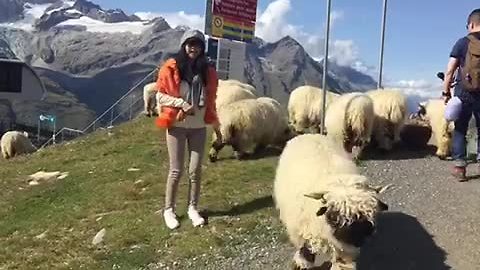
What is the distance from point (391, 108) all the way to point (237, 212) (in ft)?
17.6

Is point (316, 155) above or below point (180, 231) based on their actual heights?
above

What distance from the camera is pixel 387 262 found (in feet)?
23.8

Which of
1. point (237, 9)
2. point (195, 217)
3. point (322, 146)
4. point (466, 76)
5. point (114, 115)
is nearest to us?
point (322, 146)

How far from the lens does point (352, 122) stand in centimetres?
1245

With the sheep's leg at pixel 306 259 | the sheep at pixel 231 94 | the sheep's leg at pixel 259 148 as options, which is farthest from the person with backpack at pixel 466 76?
the sheep at pixel 231 94

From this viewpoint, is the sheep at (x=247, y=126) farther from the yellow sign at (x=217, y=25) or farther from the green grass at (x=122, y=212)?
the yellow sign at (x=217, y=25)

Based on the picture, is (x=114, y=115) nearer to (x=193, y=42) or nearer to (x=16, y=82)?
(x=193, y=42)

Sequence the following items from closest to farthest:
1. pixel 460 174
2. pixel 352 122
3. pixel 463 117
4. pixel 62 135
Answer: pixel 463 117 → pixel 460 174 → pixel 352 122 → pixel 62 135

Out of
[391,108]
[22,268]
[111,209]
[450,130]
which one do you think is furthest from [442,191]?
[22,268]

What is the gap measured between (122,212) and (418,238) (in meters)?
4.59

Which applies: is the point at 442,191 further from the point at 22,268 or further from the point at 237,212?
the point at 22,268

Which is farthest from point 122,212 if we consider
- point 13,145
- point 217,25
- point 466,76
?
point 217,25

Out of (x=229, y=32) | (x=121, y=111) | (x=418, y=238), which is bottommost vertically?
(x=121, y=111)

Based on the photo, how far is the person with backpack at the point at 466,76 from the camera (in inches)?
360
